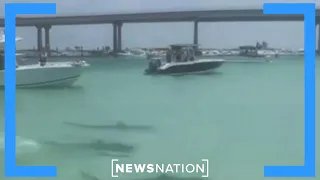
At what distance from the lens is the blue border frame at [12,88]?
1893 mm

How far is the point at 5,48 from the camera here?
1888 millimetres

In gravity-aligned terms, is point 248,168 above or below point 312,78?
below

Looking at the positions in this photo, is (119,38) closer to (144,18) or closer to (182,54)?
(144,18)

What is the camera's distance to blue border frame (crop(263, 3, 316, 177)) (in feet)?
6.20

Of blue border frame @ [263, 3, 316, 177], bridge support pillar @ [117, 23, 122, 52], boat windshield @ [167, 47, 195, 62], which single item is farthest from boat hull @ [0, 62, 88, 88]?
blue border frame @ [263, 3, 316, 177]

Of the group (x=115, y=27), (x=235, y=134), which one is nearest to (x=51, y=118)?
(x=115, y=27)

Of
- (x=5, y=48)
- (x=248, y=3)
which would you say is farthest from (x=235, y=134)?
(x=5, y=48)

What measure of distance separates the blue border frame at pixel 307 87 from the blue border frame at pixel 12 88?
100cm

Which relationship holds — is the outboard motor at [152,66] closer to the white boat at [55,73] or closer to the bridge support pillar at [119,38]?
the bridge support pillar at [119,38]

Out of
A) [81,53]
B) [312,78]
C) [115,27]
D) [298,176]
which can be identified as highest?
[115,27]

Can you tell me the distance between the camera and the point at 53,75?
1.96 meters

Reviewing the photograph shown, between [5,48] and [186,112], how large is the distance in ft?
2.81

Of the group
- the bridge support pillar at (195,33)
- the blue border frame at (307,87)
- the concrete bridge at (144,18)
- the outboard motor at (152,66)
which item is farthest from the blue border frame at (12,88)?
the blue border frame at (307,87)

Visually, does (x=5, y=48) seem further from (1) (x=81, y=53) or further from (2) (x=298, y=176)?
(2) (x=298, y=176)
